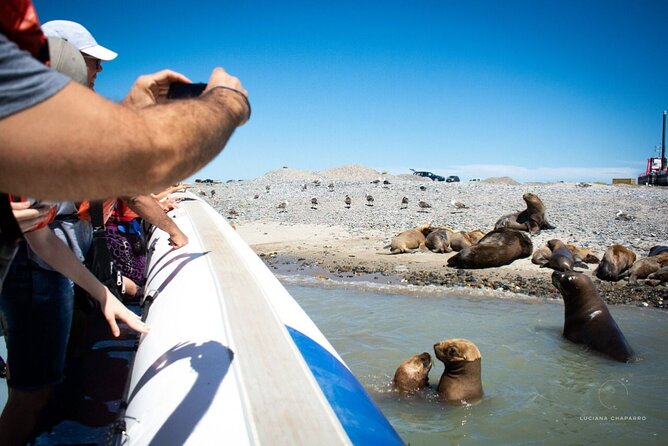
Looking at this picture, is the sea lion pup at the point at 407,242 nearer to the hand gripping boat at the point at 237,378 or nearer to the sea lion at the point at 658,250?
the sea lion at the point at 658,250

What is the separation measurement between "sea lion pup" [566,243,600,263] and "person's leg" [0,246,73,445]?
31.6ft

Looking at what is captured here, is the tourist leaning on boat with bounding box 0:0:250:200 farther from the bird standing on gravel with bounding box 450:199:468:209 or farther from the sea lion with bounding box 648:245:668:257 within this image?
the bird standing on gravel with bounding box 450:199:468:209

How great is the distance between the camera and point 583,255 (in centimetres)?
1032

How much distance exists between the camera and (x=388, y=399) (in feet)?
14.9

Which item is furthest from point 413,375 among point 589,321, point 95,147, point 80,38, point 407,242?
point 407,242

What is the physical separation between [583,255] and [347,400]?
9827mm

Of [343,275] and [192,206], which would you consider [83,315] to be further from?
→ [343,275]

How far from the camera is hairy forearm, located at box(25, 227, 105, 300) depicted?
2117mm

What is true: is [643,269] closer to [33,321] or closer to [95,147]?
[33,321]

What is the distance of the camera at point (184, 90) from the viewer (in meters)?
1.45

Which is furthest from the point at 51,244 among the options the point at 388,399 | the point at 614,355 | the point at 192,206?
the point at 614,355

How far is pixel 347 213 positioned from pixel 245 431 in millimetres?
17262

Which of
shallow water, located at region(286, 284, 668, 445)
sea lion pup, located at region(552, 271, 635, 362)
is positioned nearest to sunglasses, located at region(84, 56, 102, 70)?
shallow water, located at region(286, 284, 668, 445)

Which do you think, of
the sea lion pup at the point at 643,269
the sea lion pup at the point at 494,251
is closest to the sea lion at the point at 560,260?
the sea lion pup at the point at 494,251
